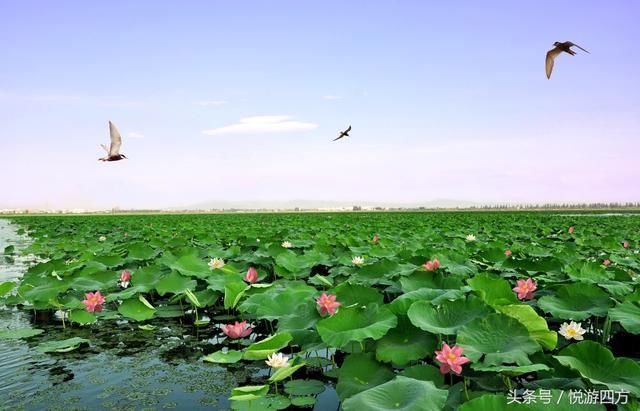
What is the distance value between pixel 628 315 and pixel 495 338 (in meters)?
1.11

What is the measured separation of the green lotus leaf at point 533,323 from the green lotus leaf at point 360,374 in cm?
77

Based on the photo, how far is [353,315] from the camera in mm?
2918

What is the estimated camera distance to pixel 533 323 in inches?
104

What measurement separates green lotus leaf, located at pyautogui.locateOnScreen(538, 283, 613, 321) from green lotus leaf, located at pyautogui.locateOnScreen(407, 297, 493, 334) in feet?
2.70

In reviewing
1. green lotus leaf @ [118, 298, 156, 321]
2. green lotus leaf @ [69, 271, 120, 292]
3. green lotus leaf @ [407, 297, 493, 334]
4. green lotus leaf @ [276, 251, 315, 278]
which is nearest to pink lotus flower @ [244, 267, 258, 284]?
green lotus leaf @ [276, 251, 315, 278]

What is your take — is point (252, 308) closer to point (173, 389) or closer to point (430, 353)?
point (173, 389)

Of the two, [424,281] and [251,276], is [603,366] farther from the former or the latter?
[251,276]

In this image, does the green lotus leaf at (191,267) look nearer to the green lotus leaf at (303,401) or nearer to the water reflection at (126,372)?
the water reflection at (126,372)

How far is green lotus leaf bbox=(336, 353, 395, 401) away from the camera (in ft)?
8.38

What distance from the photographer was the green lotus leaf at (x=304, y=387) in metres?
2.88

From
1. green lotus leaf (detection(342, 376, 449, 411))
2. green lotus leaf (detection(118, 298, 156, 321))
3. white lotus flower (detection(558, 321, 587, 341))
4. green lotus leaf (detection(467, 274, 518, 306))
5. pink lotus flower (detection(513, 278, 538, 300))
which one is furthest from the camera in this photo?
green lotus leaf (detection(118, 298, 156, 321))

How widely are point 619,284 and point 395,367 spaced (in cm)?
199

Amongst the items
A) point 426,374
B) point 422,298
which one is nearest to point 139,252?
point 422,298

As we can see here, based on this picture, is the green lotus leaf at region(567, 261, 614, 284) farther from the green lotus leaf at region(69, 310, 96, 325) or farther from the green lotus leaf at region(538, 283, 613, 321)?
the green lotus leaf at region(69, 310, 96, 325)
